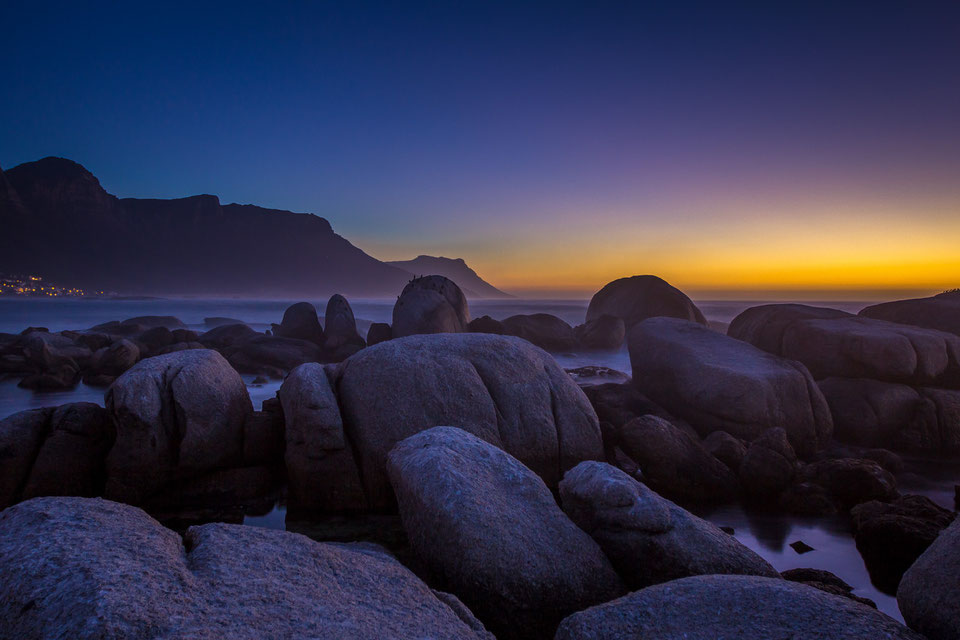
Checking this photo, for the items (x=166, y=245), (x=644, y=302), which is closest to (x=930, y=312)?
(x=644, y=302)

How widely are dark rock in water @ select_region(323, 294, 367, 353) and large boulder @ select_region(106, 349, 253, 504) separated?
37.3 feet

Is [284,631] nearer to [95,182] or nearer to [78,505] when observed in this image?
[78,505]

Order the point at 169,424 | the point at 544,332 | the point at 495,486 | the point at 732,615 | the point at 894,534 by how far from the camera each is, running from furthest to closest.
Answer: the point at 544,332
the point at 169,424
the point at 894,534
the point at 495,486
the point at 732,615

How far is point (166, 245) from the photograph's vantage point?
130 metres

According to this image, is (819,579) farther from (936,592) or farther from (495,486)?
(495,486)

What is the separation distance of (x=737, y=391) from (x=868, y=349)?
331cm

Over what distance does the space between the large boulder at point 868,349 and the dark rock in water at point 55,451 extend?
12.5 metres

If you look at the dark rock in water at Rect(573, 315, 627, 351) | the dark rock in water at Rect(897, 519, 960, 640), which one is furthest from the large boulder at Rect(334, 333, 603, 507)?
the dark rock in water at Rect(573, 315, 627, 351)

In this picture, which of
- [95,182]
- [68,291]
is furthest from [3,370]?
[95,182]

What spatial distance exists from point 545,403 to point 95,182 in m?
151

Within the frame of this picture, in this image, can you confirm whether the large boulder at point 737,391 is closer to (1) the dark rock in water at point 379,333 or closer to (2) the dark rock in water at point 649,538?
(2) the dark rock in water at point 649,538

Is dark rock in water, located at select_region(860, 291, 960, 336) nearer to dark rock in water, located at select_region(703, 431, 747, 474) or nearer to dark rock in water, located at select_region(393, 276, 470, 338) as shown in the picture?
dark rock in water, located at select_region(703, 431, 747, 474)

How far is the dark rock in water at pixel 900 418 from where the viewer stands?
8.38 m

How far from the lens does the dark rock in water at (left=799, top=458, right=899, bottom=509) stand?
596 centimetres
